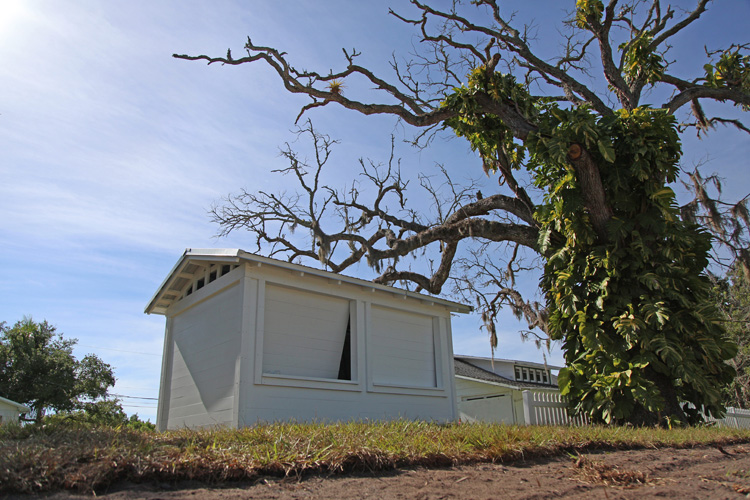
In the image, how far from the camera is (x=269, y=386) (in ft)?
29.0

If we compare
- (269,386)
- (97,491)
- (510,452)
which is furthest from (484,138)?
(97,491)

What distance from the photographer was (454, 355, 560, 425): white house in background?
751 inches

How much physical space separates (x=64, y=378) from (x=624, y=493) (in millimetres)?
33858

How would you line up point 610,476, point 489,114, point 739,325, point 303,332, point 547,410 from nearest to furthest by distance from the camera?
point 610,476
point 303,332
point 547,410
point 489,114
point 739,325

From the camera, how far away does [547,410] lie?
11070 mm

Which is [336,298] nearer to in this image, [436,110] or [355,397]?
[355,397]

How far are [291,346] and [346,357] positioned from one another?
4.76ft

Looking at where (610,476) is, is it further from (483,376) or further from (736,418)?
(483,376)

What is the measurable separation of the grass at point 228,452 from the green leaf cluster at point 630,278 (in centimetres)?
465

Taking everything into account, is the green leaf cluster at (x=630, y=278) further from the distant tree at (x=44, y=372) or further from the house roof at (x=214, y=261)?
the distant tree at (x=44, y=372)

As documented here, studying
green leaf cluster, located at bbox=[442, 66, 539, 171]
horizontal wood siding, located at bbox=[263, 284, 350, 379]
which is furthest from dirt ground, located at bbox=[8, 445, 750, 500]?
green leaf cluster, located at bbox=[442, 66, 539, 171]

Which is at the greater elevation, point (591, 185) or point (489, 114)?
point (489, 114)

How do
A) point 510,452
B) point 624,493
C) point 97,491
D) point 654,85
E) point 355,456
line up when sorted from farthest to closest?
point 654,85 < point 510,452 < point 355,456 < point 624,493 < point 97,491

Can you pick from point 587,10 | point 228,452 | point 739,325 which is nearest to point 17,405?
point 228,452
